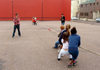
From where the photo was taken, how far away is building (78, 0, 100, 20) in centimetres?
6444

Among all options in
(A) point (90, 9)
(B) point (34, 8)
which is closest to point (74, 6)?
(A) point (90, 9)

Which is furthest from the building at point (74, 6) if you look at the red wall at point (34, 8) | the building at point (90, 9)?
the red wall at point (34, 8)

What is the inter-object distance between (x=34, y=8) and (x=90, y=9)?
114ft

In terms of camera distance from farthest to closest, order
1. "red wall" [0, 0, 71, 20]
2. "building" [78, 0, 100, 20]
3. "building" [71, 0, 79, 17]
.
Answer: "building" [71, 0, 79, 17], "building" [78, 0, 100, 20], "red wall" [0, 0, 71, 20]

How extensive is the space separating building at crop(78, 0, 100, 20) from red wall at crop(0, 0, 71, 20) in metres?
25.8

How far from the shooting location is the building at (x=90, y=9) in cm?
6444

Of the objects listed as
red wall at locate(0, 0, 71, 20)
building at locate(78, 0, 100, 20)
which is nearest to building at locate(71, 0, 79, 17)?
building at locate(78, 0, 100, 20)

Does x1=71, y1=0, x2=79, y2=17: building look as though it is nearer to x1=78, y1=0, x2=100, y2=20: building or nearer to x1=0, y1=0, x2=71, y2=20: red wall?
x1=78, y1=0, x2=100, y2=20: building

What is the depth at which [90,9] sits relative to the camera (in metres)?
69.3

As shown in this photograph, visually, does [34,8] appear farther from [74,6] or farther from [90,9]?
[74,6]

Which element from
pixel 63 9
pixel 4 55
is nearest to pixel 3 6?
pixel 63 9

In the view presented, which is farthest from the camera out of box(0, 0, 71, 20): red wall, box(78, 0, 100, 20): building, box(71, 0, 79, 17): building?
box(71, 0, 79, 17): building

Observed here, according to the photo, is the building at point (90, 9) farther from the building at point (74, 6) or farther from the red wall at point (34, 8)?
the red wall at point (34, 8)

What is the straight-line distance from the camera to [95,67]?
592 centimetres
